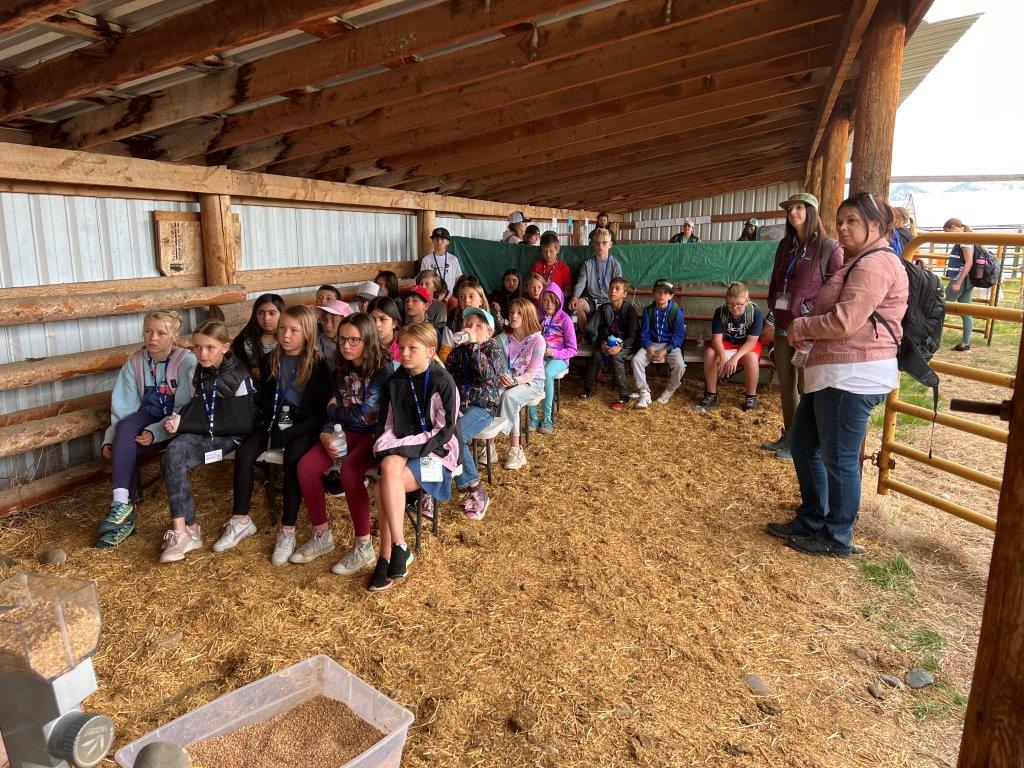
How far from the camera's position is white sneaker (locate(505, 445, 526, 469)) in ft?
17.1

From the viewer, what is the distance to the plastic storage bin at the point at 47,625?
1063 millimetres

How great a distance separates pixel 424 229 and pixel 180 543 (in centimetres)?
570

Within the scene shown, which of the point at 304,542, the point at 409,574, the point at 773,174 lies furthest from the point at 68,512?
the point at 773,174

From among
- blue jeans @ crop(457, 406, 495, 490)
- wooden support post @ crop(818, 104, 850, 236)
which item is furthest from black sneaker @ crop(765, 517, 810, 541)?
wooden support post @ crop(818, 104, 850, 236)

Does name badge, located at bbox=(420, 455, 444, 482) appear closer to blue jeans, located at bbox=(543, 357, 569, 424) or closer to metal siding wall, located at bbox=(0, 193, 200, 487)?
blue jeans, located at bbox=(543, 357, 569, 424)

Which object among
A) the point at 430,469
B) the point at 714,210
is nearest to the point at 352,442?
the point at 430,469

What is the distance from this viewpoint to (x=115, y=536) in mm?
3961

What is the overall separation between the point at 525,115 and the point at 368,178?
2127mm

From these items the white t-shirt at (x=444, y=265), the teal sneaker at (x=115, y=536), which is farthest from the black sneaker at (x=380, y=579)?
the white t-shirt at (x=444, y=265)

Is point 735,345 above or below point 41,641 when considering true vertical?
below

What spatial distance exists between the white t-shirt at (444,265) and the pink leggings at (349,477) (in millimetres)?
4436

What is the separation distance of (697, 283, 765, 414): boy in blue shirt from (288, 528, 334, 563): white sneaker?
419 centimetres

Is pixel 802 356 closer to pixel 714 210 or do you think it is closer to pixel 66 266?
pixel 66 266

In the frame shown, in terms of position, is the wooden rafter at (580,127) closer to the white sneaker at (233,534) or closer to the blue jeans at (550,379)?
the blue jeans at (550,379)
